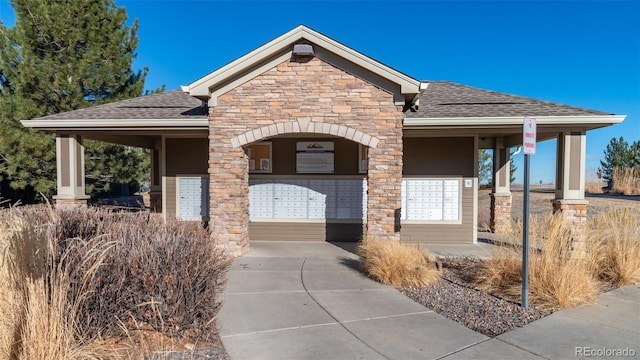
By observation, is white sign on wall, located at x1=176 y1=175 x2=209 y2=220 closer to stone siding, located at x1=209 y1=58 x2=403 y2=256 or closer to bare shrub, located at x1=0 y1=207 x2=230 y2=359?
stone siding, located at x1=209 y1=58 x2=403 y2=256

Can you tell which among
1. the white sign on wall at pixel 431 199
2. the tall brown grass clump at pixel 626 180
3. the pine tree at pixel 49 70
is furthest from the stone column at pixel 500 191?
the tall brown grass clump at pixel 626 180

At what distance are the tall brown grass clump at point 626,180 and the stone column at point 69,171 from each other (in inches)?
1356

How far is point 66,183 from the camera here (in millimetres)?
8633

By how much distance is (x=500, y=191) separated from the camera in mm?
11492

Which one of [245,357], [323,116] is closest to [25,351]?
[245,357]

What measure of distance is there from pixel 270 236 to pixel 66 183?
5.44 meters

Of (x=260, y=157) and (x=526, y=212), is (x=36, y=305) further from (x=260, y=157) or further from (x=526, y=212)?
(x=260, y=157)

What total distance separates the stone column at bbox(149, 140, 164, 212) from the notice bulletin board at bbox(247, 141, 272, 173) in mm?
3506

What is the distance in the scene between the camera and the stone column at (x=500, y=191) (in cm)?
1143

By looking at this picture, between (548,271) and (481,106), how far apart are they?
16.0 feet

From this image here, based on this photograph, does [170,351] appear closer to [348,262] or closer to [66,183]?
[348,262]

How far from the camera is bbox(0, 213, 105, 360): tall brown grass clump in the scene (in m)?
2.76

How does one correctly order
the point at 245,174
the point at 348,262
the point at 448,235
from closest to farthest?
the point at 348,262 → the point at 245,174 → the point at 448,235

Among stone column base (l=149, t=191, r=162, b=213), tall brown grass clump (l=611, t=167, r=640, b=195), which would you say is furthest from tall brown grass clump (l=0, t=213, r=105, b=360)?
tall brown grass clump (l=611, t=167, r=640, b=195)
